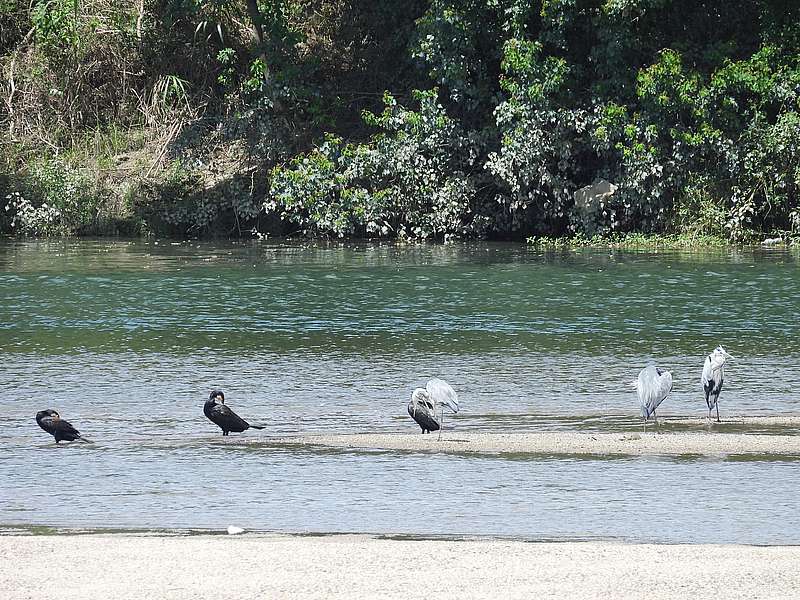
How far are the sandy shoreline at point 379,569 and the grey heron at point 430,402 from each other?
2.83 meters

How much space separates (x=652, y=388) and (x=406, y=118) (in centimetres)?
1709

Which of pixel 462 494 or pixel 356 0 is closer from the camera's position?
pixel 462 494

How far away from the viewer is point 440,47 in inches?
1010

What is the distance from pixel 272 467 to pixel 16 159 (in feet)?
78.0

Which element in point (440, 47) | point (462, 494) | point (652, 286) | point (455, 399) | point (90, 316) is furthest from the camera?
point (440, 47)

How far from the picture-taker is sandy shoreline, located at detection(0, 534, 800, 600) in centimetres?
583

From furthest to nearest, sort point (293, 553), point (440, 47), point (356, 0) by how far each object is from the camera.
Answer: point (356, 0)
point (440, 47)
point (293, 553)

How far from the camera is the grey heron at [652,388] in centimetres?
966

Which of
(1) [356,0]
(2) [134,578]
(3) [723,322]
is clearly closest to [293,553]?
(2) [134,578]

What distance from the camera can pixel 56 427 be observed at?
942 centimetres

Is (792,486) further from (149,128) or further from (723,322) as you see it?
(149,128)

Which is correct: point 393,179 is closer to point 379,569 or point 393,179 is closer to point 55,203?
point 55,203

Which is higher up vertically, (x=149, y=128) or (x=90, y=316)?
(x=149, y=128)

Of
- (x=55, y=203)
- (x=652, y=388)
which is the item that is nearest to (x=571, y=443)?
(x=652, y=388)
